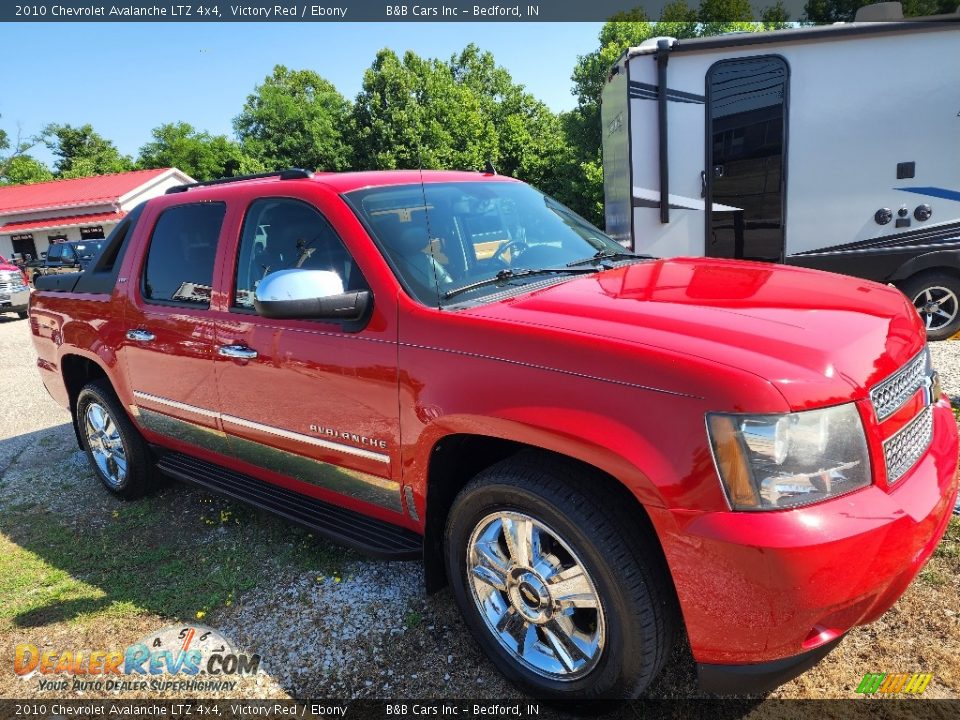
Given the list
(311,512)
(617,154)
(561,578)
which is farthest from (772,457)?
(617,154)

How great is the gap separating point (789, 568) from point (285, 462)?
2284mm

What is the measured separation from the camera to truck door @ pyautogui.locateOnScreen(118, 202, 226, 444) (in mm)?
3428

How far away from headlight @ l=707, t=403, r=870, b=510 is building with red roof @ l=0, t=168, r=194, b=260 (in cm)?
3870

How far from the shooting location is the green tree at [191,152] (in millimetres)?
53031

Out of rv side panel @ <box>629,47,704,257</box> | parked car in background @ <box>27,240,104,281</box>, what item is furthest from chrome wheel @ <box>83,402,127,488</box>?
parked car in background @ <box>27,240,104,281</box>

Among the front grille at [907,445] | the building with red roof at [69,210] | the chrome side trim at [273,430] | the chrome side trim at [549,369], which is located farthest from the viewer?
the building with red roof at [69,210]

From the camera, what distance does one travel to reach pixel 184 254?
3662 mm

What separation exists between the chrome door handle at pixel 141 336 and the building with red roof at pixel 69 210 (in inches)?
1398

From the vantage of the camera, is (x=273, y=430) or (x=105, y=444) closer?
(x=273, y=430)

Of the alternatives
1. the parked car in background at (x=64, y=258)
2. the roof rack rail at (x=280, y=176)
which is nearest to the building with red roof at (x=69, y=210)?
the parked car in background at (x=64, y=258)

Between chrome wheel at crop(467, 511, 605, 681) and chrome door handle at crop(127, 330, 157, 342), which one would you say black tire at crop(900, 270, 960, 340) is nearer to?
chrome wheel at crop(467, 511, 605, 681)

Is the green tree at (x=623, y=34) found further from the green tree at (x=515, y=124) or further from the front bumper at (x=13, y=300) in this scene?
the front bumper at (x=13, y=300)

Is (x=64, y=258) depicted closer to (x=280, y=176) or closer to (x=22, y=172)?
(x=280, y=176)

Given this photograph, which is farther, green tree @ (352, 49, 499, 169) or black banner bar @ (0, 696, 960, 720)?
green tree @ (352, 49, 499, 169)
